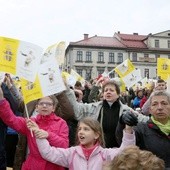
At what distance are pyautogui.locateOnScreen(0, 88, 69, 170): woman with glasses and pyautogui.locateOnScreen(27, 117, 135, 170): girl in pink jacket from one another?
0.41 ft

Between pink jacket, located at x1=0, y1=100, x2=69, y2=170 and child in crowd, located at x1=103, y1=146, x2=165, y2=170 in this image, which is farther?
pink jacket, located at x1=0, y1=100, x2=69, y2=170

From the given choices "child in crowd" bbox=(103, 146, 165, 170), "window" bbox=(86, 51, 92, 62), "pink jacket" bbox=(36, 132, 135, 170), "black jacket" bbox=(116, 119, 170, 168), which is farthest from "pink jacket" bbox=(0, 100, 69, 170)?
"window" bbox=(86, 51, 92, 62)

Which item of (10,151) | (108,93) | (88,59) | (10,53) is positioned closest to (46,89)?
(10,53)

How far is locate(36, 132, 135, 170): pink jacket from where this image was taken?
324 cm

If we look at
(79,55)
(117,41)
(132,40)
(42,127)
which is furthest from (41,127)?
(132,40)

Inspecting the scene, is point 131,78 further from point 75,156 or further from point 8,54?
point 75,156

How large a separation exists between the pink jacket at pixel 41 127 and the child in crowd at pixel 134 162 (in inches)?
66.5

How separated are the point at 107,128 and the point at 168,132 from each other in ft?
3.76

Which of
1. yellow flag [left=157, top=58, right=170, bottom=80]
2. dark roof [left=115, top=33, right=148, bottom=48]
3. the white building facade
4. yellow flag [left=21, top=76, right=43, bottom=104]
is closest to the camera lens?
yellow flag [left=21, top=76, right=43, bottom=104]

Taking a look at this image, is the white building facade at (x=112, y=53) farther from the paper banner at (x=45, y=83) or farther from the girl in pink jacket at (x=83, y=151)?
the girl in pink jacket at (x=83, y=151)

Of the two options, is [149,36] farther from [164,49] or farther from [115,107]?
[115,107]

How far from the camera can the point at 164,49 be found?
2438 inches

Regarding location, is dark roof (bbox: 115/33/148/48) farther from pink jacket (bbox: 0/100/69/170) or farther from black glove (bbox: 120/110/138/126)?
black glove (bbox: 120/110/138/126)

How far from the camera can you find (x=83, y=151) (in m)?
3.30
